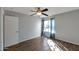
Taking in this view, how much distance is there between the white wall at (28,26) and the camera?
5993 millimetres

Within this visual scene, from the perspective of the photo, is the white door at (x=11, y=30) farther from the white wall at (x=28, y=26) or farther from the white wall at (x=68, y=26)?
the white wall at (x=68, y=26)

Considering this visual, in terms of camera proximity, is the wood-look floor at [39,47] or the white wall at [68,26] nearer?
the wood-look floor at [39,47]

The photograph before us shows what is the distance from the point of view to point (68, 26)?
5.73 m

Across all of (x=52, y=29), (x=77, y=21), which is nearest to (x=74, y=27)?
(x=77, y=21)

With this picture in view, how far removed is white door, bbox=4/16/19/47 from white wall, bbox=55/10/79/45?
3192mm

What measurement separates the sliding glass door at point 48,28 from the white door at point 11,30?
3.23 metres

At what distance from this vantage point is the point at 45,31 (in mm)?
8812

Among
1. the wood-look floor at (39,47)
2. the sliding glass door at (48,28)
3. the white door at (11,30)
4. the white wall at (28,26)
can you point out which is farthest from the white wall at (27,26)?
the wood-look floor at (39,47)

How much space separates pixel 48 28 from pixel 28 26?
7.59ft

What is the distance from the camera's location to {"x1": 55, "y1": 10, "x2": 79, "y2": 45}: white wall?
5140mm

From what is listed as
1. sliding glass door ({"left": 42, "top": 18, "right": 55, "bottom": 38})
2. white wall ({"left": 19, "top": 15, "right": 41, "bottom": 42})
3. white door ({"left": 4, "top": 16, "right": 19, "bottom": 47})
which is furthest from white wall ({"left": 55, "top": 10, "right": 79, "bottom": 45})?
white door ({"left": 4, "top": 16, "right": 19, "bottom": 47})
